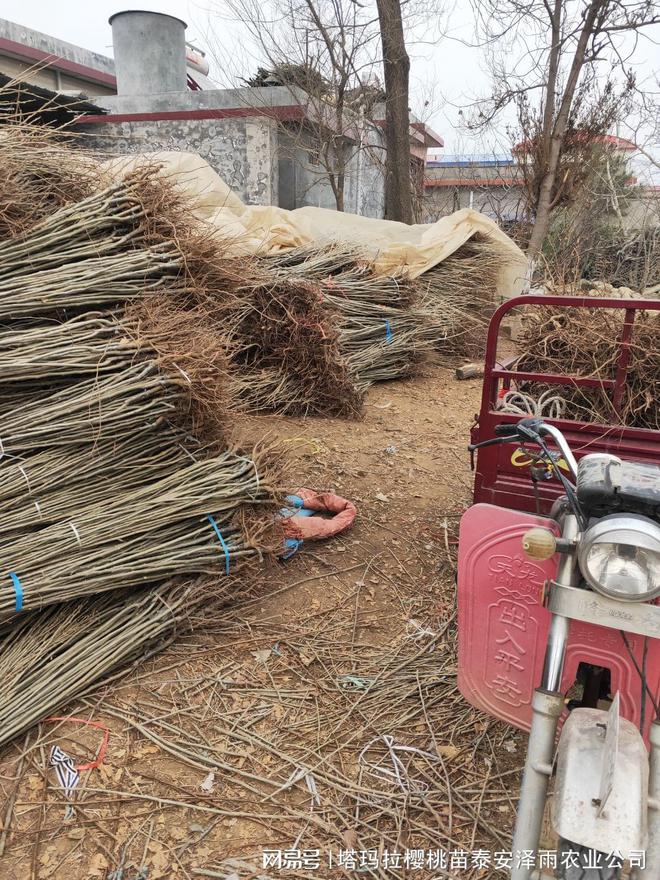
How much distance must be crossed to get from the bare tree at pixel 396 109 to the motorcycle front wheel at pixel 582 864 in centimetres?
951

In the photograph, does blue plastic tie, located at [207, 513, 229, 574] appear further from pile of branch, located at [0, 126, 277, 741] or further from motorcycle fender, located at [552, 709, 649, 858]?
motorcycle fender, located at [552, 709, 649, 858]

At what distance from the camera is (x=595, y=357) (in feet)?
9.04

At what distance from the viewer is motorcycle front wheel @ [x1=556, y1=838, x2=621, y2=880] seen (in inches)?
47.4

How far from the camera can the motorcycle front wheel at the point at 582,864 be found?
121cm

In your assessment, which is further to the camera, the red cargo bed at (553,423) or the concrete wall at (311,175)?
the concrete wall at (311,175)

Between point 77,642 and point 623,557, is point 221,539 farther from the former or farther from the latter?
point 623,557

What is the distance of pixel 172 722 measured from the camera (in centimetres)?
209

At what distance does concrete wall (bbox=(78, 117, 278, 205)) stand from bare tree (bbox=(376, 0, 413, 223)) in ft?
6.15

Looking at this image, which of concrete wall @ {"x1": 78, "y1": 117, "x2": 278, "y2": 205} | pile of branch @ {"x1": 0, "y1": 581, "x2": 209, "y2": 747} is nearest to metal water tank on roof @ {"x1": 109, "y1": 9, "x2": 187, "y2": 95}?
concrete wall @ {"x1": 78, "y1": 117, "x2": 278, "y2": 205}

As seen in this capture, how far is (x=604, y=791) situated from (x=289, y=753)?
3.64ft

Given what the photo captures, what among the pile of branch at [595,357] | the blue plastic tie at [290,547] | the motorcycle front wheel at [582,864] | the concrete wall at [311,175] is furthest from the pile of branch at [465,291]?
the motorcycle front wheel at [582,864]

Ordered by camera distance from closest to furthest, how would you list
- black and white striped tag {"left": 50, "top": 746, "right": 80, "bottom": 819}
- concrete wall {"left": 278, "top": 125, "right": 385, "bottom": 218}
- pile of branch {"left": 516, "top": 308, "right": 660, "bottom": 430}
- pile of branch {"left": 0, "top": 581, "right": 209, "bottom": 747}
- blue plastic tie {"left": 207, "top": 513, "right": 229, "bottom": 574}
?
black and white striped tag {"left": 50, "top": 746, "right": 80, "bottom": 819} → pile of branch {"left": 0, "top": 581, "right": 209, "bottom": 747} → blue plastic tie {"left": 207, "top": 513, "right": 229, "bottom": 574} → pile of branch {"left": 516, "top": 308, "right": 660, "bottom": 430} → concrete wall {"left": 278, "top": 125, "right": 385, "bottom": 218}

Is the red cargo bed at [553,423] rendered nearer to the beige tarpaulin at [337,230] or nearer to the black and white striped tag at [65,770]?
the black and white striped tag at [65,770]

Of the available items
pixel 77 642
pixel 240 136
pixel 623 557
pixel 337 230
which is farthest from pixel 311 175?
pixel 623 557
